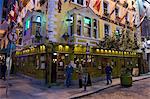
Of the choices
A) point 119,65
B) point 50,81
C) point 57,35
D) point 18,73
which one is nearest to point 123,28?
point 119,65

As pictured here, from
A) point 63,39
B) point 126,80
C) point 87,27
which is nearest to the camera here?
point 126,80

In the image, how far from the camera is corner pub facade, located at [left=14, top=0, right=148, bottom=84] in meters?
15.9

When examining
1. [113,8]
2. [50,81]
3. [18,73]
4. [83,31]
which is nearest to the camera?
[50,81]

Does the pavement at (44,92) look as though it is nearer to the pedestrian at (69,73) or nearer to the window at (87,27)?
the pedestrian at (69,73)

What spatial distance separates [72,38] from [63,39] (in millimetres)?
764

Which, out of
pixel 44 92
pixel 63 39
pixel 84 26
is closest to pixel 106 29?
pixel 84 26

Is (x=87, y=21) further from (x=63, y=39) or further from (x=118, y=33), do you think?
(x=118, y=33)

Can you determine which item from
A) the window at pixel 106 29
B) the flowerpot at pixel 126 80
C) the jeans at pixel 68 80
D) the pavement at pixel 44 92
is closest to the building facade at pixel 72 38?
the window at pixel 106 29

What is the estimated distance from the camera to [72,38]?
16609 millimetres

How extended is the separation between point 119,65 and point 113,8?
21.2ft

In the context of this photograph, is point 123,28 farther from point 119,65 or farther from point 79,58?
point 79,58

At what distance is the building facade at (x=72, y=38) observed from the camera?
16.0 m

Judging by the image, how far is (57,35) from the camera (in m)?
16.2

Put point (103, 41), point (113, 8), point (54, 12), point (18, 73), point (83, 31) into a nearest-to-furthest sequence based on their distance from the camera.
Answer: point (54, 12) < point (83, 31) < point (103, 41) < point (113, 8) < point (18, 73)
